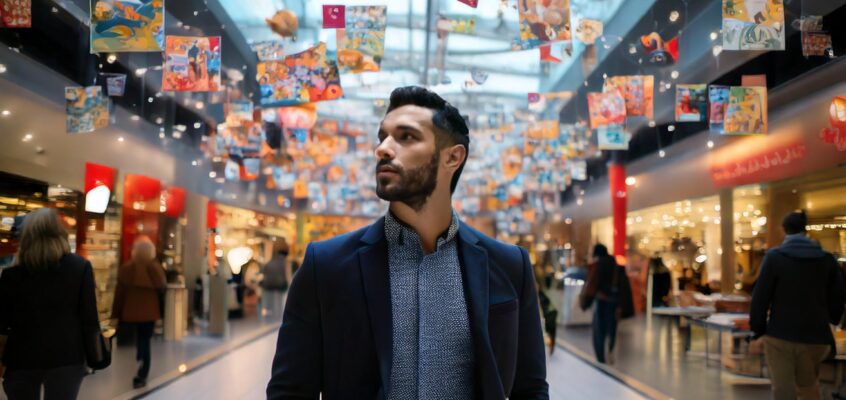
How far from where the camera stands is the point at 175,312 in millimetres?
6648

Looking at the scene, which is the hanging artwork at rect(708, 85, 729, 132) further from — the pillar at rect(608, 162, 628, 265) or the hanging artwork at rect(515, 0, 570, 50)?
the pillar at rect(608, 162, 628, 265)

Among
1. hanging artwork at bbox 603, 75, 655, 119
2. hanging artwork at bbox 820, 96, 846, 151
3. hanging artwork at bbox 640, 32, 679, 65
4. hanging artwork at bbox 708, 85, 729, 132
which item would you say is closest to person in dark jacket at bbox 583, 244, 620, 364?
hanging artwork at bbox 603, 75, 655, 119

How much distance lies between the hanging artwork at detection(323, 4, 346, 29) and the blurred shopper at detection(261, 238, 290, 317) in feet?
25.5

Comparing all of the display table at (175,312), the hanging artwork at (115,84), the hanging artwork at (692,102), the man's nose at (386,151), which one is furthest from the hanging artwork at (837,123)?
the display table at (175,312)

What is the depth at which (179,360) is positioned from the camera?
7.21 metres

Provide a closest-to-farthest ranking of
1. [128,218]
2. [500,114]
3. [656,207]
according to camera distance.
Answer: [128,218], [656,207], [500,114]

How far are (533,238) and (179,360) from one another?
363 inches

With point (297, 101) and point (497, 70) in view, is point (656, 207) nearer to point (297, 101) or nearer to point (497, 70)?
point (497, 70)

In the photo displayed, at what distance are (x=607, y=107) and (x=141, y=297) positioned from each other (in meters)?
4.11

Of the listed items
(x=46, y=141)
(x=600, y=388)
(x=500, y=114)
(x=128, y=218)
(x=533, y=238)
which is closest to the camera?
(x=46, y=141)

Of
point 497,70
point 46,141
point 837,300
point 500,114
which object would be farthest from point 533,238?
point 46,141

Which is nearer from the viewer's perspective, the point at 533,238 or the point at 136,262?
the point at 136,262

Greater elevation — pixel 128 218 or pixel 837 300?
pixel 128 218

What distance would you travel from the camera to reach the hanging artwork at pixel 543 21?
4637mm
